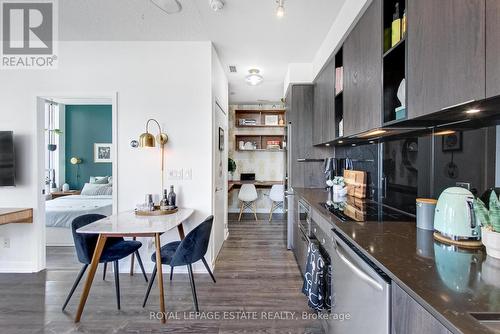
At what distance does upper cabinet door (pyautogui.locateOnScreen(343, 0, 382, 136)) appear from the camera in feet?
5.39

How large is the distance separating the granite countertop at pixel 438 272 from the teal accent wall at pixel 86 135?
6.47m

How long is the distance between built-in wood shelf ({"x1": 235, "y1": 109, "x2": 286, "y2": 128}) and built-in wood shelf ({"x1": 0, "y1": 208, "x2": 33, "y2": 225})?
411 centimetres

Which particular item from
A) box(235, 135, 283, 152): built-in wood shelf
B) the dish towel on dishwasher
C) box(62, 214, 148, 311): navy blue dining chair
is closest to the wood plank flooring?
box(62, 214, 148, 311): navy blue dining chair

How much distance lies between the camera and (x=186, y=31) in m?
2.76

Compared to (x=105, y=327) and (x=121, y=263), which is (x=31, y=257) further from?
(x=105, y=327)

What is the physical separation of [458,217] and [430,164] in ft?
1.70

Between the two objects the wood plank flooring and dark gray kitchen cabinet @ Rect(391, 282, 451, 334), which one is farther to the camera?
the wood plank flooring

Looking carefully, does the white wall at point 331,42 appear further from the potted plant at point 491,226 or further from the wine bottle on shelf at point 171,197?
the wine bottle on shelf at point 171,197

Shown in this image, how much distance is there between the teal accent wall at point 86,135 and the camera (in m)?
6.26

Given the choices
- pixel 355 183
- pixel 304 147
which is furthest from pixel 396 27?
pixel 304 147

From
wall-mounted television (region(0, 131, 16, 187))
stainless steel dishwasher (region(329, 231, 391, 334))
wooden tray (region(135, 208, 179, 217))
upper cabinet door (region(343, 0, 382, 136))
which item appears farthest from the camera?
wall-mounted television (region(0, 131, 16, 187))

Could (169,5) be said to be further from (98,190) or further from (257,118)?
(98,190)

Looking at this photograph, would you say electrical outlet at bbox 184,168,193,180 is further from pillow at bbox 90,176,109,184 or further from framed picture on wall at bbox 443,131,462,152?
pillow at bbox 90,176,109,184

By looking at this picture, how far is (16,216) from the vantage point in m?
2.75
